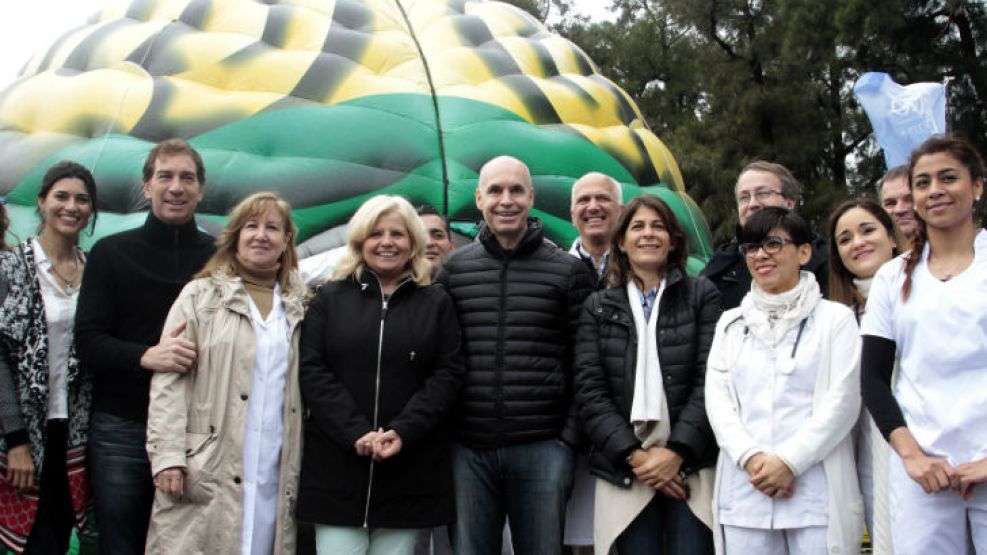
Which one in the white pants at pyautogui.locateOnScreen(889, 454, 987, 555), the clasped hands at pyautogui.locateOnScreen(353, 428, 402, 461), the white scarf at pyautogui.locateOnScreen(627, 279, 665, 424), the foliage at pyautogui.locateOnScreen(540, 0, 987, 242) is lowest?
the white pants at pyautogui.locateOnScreen(889, 454, 987, 555)

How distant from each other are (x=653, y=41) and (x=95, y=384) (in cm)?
1554

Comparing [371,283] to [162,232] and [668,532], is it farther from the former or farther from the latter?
[668,532]

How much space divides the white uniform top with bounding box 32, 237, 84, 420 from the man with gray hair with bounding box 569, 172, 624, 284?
1969 mm

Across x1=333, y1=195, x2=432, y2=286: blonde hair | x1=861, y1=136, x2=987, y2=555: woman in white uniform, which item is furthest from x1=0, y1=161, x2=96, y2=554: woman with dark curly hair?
x1=861, y1=136, x2=987, y2=555: woman in white uniform

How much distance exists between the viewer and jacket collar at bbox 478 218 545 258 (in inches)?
129

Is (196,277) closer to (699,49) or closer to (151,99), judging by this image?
(151,99)

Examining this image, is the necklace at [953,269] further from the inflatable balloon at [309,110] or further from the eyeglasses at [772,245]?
the inflatable balloon at [309,110]

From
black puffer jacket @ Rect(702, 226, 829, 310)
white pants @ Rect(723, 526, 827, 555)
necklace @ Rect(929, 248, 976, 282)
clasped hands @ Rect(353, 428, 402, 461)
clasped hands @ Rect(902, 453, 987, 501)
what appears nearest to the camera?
clasped hands @ Rect(902, 453, 987, 501)

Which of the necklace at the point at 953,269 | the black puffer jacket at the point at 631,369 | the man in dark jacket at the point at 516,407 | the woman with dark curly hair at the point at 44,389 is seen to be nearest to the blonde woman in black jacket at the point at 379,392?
the man in dark jacket at the point at 516,407

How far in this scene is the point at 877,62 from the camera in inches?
550

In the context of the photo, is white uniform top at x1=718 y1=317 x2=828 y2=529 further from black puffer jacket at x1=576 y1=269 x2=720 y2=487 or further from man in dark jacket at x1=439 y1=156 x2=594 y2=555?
A: man in dark jacket at x1=439 y1=156 x2=594 y2=555

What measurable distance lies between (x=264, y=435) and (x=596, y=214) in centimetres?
166

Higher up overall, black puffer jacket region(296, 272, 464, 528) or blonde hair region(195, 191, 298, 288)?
blonde hair region(195, 191, 298, 288)

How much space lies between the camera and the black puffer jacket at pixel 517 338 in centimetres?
308
